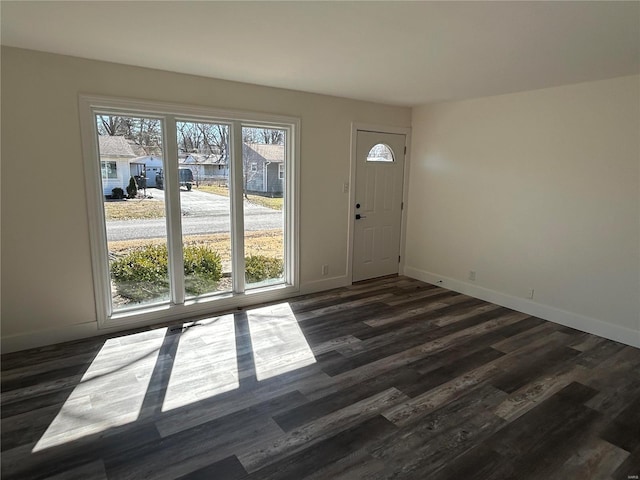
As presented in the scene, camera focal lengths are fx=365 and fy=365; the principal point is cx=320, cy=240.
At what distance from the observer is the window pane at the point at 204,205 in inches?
148

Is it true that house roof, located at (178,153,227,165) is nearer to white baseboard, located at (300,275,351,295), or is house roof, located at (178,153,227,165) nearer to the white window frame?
the white window frame

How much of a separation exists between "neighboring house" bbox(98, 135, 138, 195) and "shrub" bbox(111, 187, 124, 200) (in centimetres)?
2

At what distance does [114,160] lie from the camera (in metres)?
3.38

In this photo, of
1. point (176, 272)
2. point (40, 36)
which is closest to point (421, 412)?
point (176, 272)

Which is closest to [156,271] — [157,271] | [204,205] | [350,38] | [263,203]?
[157,271]

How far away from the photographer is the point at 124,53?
114 inches

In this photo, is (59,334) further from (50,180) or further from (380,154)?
(380,154)

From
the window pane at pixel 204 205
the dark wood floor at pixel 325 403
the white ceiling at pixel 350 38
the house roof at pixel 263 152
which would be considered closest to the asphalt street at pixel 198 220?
the window pane at pixel 204 205

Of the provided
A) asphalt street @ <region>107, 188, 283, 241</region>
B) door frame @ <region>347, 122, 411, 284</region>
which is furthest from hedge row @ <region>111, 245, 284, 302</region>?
door frame @ <region>347, 122, 411, 284</region>

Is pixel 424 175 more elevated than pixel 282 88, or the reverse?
pixel 282 88

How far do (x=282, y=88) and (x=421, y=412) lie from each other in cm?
343

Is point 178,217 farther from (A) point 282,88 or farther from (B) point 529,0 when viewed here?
(B) point 529,0

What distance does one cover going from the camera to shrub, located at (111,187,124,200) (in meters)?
3.42

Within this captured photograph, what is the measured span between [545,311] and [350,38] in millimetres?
3452
